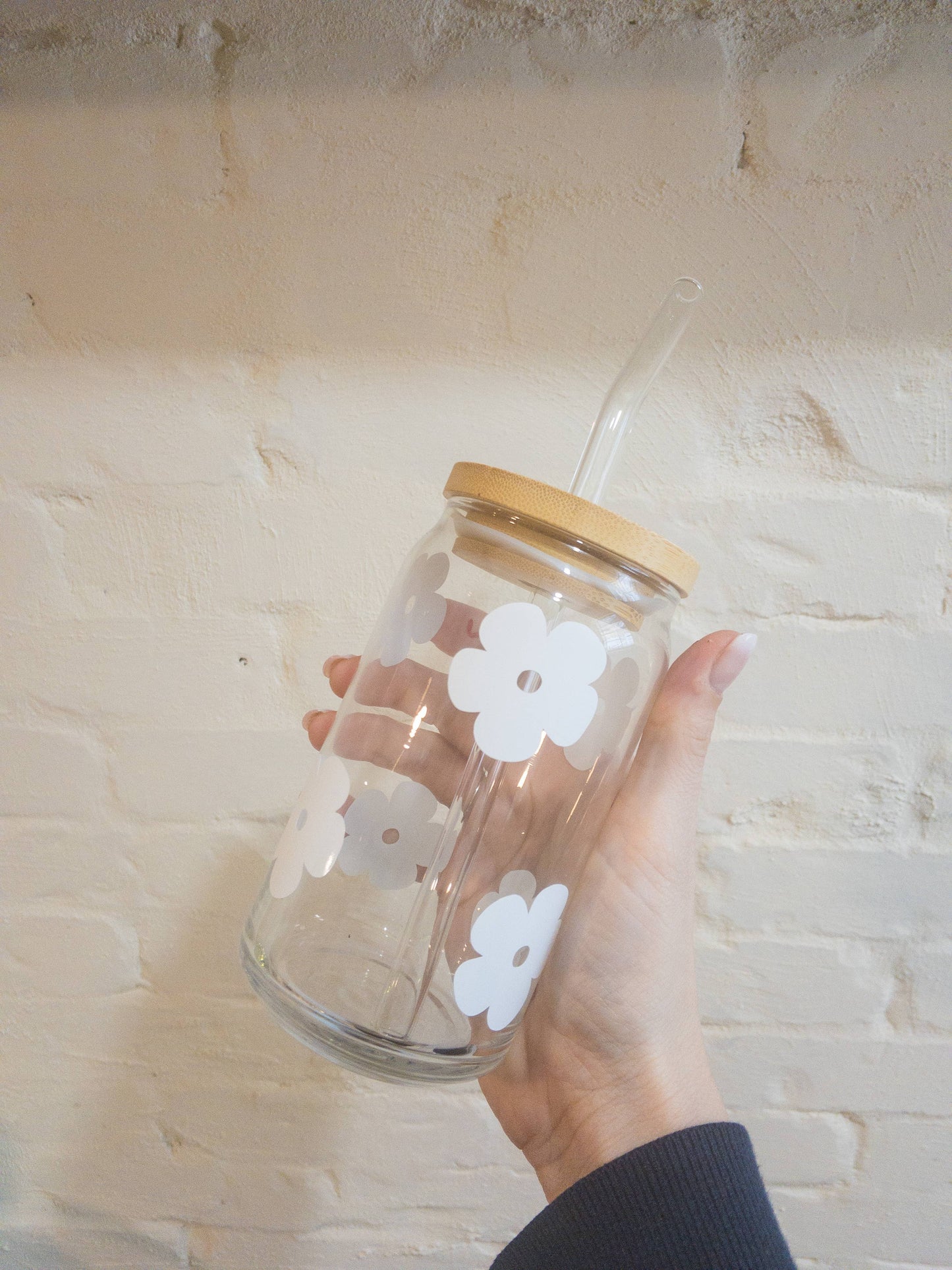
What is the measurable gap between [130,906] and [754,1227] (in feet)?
1.46

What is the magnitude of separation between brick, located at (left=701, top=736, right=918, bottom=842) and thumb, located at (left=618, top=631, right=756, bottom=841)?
4.1 inches

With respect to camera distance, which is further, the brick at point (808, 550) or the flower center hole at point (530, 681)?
the brick at point (808, 550)

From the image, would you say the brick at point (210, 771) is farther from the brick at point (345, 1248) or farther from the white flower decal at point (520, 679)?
the brick at point (345, 1248)

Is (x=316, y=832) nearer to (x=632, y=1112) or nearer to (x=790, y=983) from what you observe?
(x=632, y=1112)

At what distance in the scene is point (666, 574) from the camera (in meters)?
0.39

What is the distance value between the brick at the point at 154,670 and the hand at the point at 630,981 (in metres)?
0.07

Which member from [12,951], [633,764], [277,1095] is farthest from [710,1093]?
[12,951]

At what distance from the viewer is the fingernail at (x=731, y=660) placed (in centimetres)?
45

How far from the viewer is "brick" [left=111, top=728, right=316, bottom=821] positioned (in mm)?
587

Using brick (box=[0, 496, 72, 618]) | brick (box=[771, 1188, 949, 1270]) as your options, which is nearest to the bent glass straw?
brick (box=[0, 496, 72, 618])

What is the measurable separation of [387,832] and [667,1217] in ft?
0.80

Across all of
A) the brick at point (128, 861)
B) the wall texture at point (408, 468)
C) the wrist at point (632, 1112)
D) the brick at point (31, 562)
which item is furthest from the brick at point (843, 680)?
the brick at point (31, 562)

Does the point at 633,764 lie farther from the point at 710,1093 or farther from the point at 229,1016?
the point at 229,1016

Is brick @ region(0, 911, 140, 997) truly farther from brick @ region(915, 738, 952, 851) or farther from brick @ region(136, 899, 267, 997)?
brick @ region(915, 738, 952, 851)
